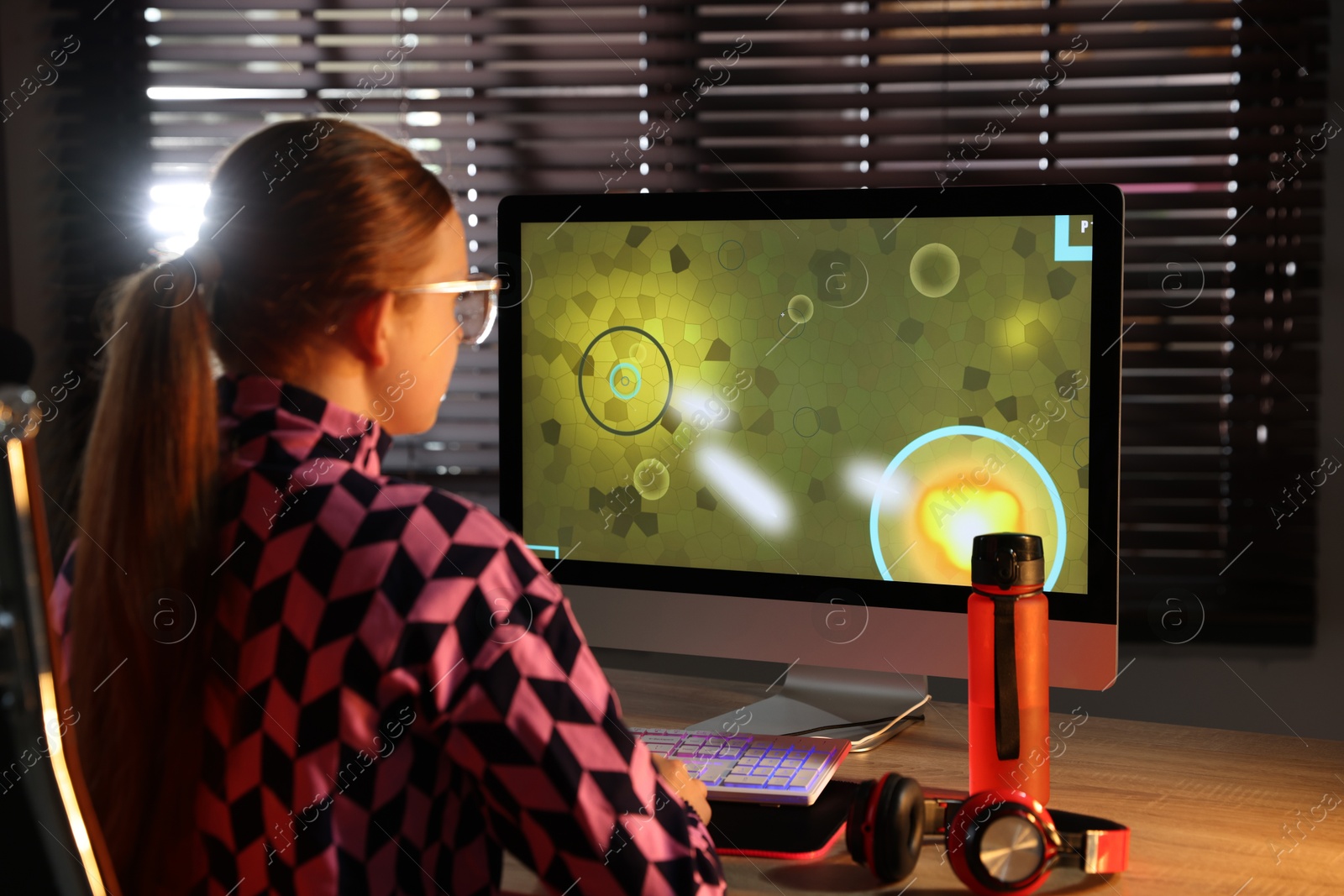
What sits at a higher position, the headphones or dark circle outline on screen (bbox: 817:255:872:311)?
dark circle outline on screen (bbox: 817:255:872:311)

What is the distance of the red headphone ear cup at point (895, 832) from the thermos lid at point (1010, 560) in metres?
0.19

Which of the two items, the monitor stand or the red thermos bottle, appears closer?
the red thermos bottle

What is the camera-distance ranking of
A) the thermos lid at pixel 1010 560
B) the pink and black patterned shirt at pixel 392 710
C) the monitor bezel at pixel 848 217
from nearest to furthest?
the pink and black patterned shirt at pixel 392 710
the thermos lid at pixel 1010 560
the monitor bezel at pixel 848 217

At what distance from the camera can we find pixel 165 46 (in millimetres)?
2059

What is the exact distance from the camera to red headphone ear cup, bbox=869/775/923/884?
815mm

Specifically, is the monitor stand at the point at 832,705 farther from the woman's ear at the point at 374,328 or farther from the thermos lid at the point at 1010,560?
the woman's ear at the point at 374,328

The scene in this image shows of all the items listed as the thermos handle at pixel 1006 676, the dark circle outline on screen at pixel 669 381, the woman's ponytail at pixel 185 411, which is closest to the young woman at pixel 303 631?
the woman's ponytail at pixel 185 411

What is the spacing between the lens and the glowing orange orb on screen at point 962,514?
1.08 metres

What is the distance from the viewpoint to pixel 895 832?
0.81 metres

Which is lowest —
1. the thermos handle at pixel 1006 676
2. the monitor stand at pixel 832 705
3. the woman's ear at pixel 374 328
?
the monitor stand at pixel 832 705

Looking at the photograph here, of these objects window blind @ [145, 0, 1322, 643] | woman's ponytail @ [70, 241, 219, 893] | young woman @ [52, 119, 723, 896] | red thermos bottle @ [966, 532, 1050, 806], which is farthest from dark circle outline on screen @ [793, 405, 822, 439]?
window blind @ [145, 0, 1322, 643]

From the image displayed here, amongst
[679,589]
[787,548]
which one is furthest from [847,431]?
[679,589]

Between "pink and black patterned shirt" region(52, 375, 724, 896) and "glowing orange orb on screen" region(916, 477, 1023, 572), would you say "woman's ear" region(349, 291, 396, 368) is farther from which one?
"glowing orange orb on screen" region(916, 477, 1023, 572)

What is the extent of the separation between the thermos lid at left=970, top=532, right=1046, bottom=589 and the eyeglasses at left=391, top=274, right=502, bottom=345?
0.46 m
